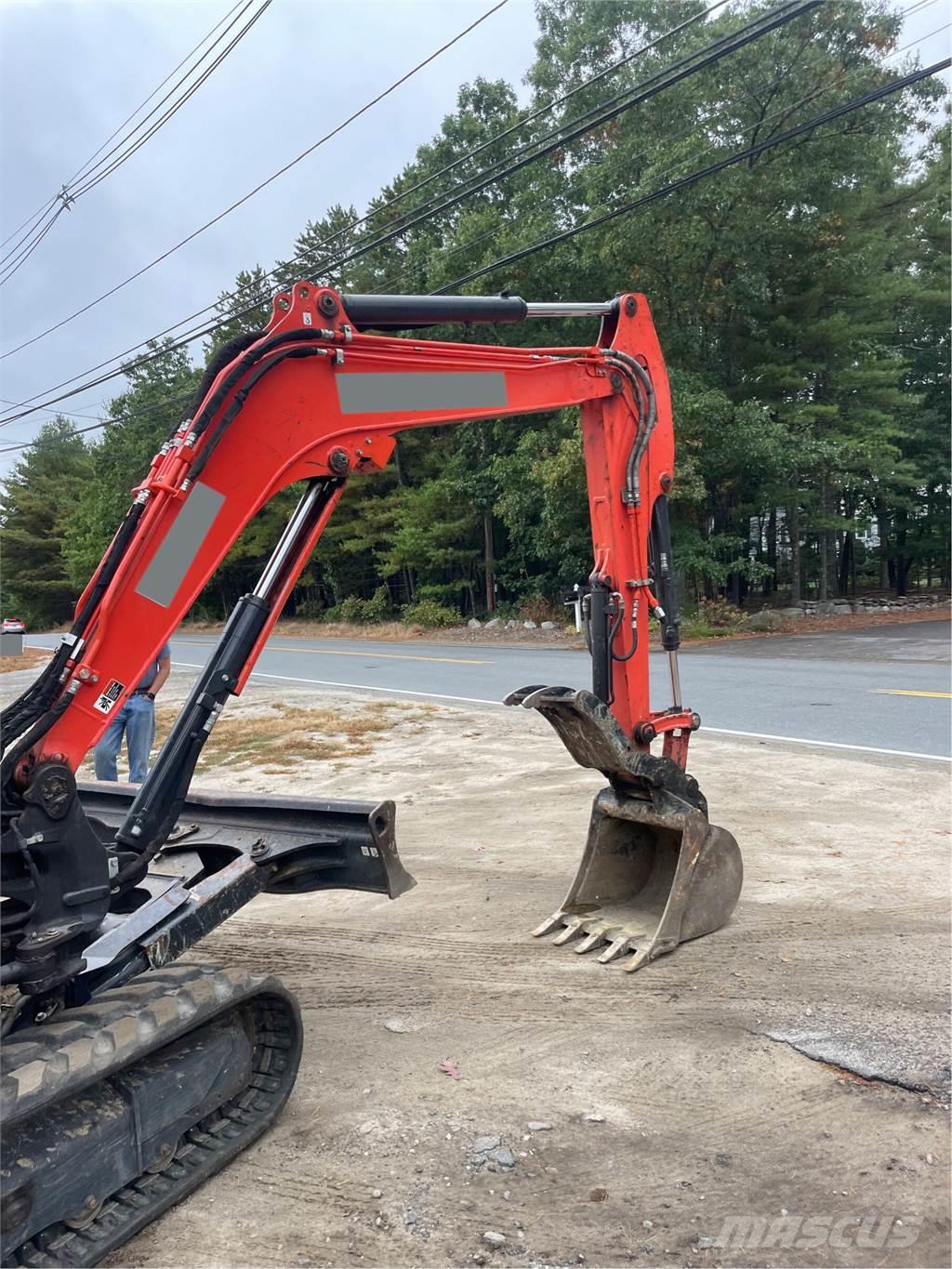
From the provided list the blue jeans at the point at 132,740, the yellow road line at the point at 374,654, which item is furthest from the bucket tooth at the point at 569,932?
the yellow road line at the point at 374,654

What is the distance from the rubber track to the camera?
2512 millimetres

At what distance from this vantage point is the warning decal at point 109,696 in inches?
114

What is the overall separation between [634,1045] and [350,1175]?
1.20 meters

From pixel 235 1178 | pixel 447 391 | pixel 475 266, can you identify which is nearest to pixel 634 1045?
pixel 235 1178

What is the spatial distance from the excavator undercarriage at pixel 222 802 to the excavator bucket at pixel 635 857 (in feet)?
0.05

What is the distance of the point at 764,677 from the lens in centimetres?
1410

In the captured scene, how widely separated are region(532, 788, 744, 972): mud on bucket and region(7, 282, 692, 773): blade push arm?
454mm

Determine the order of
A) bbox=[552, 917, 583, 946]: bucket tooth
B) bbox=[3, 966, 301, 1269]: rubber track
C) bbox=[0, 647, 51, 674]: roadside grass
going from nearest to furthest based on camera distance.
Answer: bbox=[3, 966, 301, 1269]: rubber track, bbox=[552, 917, 583, 946]: bucket tooth, bbox=[0, 647, 51, 674]: roadside grass

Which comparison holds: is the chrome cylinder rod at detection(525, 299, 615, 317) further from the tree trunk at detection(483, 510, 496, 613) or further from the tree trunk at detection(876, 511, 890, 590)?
the tree trunk at detection(876, 511, 890, 590)

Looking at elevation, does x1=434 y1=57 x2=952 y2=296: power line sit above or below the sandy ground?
above

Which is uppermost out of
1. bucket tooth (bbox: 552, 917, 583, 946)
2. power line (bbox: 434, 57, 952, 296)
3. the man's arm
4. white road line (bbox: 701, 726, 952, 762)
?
power line (bbox: 434, 57, 952, 296)

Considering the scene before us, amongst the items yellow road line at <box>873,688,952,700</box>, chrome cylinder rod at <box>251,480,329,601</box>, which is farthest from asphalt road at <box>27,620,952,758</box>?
chrome cylinder rod at <box>251,480,329,601</box>

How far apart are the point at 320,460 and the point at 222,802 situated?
5.80 ft

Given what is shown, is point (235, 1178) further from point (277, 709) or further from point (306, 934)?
point (277, 709)
